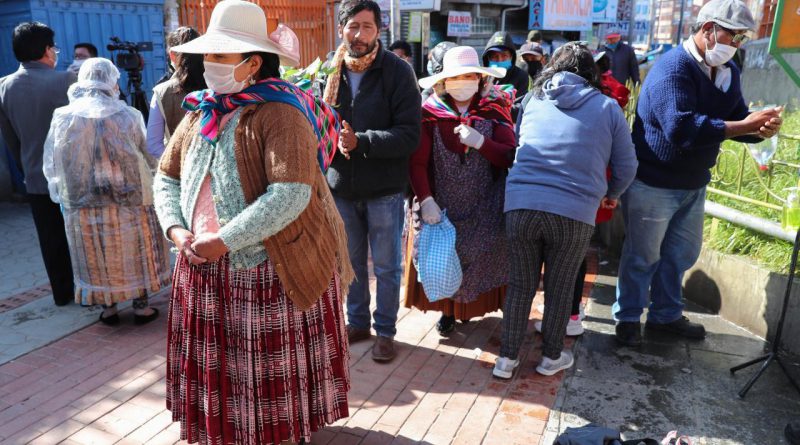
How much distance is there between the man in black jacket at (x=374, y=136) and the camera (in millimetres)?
3320

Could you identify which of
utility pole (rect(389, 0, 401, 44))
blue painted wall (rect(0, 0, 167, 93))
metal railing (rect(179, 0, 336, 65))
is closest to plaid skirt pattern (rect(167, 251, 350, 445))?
utility pole (rect(389, 0, 401, 44))

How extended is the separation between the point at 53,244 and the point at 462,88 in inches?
126

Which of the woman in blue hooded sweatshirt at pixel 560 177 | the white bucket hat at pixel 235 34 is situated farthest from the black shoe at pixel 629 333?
the white bucket hat at pixel 235 34

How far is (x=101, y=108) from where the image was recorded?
3.86 m

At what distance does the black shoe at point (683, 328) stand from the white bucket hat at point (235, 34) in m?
2.96

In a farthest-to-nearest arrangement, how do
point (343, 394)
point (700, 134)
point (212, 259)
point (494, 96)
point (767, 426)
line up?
point (494, 96) → point (700, 134) → point (767, 426) → point (343, 394) → point (212, 259)

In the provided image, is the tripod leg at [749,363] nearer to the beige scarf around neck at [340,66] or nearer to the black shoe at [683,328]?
the black shoe at [683,328]

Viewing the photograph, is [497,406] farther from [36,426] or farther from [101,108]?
[101,108]

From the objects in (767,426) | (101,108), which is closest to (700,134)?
(767,426)

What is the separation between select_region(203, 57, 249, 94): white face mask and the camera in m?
2.31

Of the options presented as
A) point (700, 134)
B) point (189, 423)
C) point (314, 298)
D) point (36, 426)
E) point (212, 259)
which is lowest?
point (36, 426)

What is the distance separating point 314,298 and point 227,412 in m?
0.57

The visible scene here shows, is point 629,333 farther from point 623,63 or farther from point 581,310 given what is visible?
point 623,63

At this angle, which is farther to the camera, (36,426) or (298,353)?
(36,426)
